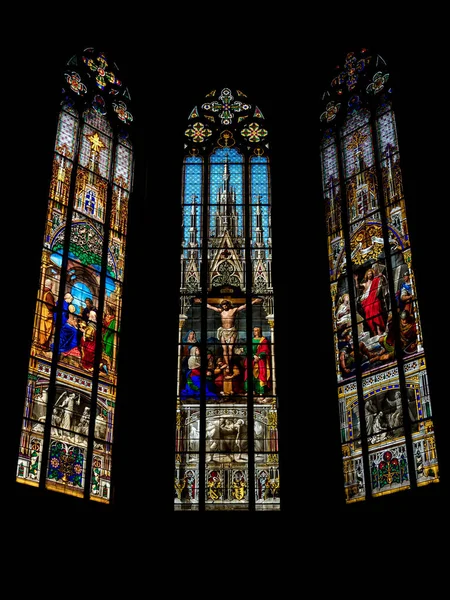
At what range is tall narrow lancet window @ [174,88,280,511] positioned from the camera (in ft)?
48.5

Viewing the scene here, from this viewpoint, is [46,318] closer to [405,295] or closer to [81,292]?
[81,292]

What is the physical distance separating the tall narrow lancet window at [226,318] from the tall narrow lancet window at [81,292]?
43.6 inches

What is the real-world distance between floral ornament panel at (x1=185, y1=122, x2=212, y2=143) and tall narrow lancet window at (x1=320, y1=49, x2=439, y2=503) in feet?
6.88

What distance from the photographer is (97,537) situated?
1368 centimetres

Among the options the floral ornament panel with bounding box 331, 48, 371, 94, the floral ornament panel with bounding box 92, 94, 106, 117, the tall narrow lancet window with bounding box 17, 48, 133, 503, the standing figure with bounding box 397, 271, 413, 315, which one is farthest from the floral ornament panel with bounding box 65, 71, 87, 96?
the standing figure with bounding box 397, 271, 413, 315

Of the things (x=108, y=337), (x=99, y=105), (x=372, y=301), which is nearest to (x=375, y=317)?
(x=372, y=301)

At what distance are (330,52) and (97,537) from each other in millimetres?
9890

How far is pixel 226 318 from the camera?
52.9 ft

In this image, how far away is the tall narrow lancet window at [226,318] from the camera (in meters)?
14.8

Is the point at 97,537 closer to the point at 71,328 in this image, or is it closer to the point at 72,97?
the point at 71,328

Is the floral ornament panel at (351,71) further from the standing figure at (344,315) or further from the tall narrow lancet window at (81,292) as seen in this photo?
the standing figure at (344,315)

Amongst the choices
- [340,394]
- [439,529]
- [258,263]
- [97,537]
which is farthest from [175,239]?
[439,529]

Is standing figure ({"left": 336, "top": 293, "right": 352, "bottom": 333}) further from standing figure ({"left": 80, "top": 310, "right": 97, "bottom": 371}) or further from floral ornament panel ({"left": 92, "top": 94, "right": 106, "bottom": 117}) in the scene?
floral ornament panel ({"left": 92, "top": 94, "right": 106, "bottom": 117})

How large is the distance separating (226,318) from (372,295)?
2336 millimetres
